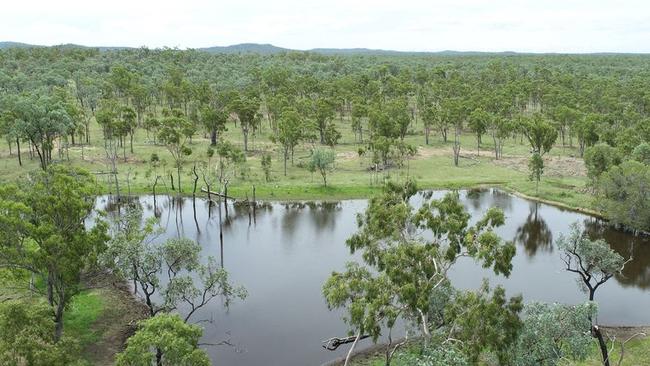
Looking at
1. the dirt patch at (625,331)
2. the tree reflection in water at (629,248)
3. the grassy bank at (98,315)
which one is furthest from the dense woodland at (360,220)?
the dirt patch at (625,331)

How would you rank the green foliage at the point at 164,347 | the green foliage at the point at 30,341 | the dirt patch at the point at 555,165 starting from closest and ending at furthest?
the green foliage at the point at 164,347, the green foliage at the point at 30,341, the dirt patch at the point at 555,165

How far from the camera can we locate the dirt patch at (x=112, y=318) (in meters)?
32.8

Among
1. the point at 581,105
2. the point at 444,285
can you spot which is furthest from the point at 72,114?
the point at 581,105

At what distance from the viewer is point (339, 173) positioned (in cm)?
7819

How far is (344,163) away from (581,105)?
54.7 meters

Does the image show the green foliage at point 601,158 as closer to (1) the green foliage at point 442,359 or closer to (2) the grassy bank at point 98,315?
(1) the green foliage at point 442,359

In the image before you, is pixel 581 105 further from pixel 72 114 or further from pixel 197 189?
pixel 72 114

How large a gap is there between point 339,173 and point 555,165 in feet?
102

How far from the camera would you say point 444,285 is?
94.0ft

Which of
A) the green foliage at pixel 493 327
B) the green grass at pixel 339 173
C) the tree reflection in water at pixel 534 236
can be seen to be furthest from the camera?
the green grass at pixel 339 173

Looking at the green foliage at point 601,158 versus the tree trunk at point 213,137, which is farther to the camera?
the tree trunk at point 213,137

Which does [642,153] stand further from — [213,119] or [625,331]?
[213,119]

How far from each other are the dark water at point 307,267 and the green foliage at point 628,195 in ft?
5.50

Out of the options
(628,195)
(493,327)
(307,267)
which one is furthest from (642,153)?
(493,327)
